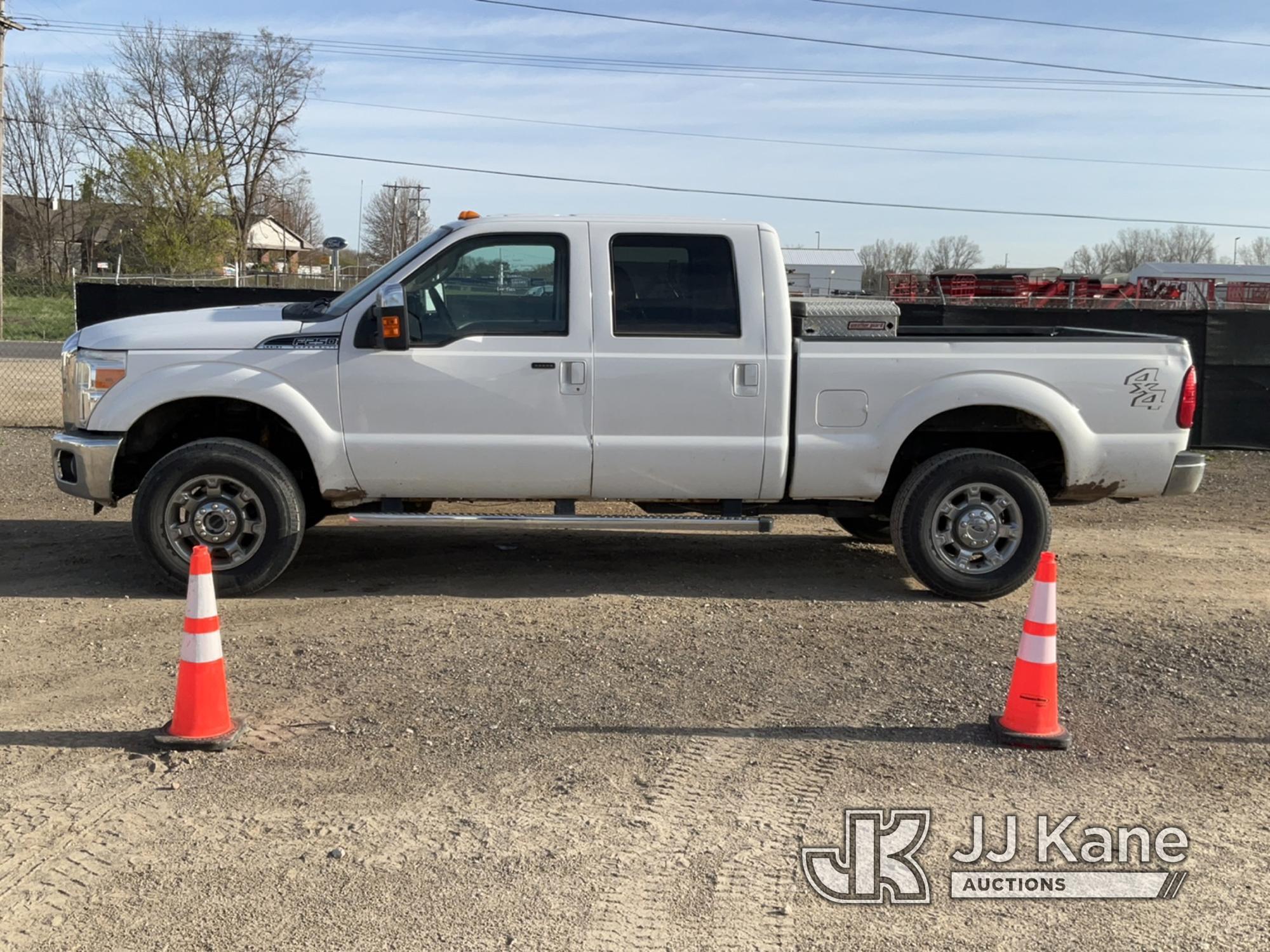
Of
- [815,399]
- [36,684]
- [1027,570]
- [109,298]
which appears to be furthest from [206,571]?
[109,298]

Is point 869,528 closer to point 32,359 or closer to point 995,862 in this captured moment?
point 995,862

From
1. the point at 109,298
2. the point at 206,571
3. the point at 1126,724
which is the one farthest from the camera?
the point at 109,298

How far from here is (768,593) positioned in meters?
7.16

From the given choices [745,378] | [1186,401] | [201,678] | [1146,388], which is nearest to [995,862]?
[201,678]

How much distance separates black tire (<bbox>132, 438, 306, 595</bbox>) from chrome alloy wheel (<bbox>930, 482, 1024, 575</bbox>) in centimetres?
373

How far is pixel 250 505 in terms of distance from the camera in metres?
6.70

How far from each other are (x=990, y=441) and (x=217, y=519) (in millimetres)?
4615

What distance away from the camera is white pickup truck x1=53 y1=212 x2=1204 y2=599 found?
6.58m

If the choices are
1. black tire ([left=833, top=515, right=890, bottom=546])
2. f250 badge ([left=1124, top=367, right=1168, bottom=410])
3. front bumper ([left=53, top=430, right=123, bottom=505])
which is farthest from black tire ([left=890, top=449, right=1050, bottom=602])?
front bumper ([left=53, top=430, right=123, bottom=505])

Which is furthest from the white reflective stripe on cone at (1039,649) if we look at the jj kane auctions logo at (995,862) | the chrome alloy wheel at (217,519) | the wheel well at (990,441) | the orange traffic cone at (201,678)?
Answer: the chrome alloy wheel at (217,519)

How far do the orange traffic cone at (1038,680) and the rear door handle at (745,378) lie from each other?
2.28 meters

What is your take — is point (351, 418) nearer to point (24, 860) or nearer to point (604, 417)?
point (604, 417)

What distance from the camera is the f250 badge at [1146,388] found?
22.6 ft

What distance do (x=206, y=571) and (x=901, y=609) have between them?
3987 millimetres
